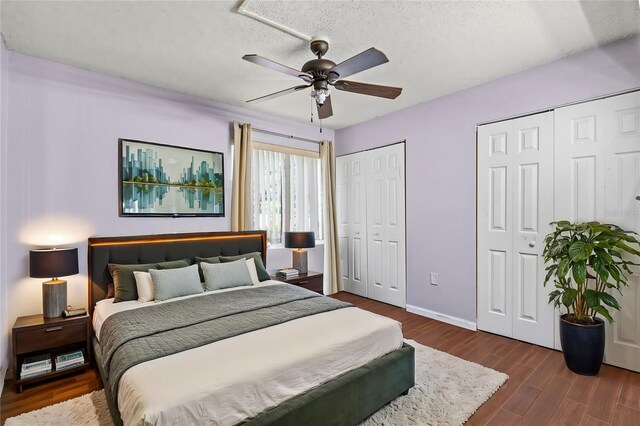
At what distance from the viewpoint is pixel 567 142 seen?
2.96m

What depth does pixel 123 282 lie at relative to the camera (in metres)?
2.94

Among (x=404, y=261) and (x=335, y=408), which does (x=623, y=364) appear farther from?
(x=335, y=408)

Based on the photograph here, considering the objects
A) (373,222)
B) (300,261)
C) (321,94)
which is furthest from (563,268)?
(300,261)

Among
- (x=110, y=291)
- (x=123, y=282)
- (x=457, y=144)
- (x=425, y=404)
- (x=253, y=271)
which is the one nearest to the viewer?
(x=425, y=404)

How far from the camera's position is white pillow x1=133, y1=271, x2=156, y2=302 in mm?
2883

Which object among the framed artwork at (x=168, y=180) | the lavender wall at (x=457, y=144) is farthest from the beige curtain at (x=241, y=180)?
the lavender wall at (x=457, y=144)

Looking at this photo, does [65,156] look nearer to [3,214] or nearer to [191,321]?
[3,214]

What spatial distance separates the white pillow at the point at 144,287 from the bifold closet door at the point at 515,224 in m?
3.48

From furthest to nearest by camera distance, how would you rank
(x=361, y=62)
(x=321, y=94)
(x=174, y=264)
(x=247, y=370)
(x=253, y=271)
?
(x=253, y=271) < (x=174, y=264) < (x=321, y=94) < (x=361, y=62) < (x=247, y=370)

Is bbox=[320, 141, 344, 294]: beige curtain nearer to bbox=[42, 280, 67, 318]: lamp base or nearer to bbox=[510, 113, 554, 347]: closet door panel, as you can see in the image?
bbox=[510, 113, 554, 347]: closet door panel

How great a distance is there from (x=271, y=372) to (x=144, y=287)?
6.01ft

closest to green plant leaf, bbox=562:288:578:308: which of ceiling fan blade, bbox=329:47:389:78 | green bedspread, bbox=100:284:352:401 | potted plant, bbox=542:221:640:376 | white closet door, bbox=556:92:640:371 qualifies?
potted plant, bbox=542:221:640:376

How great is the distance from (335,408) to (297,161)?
377cm

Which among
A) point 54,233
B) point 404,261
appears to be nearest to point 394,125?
point 404,261
